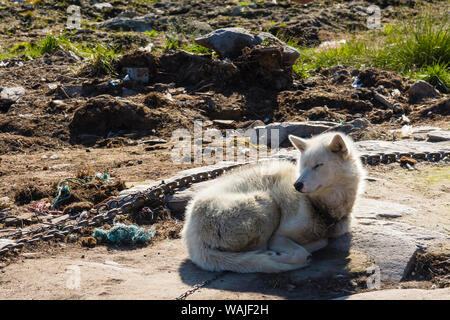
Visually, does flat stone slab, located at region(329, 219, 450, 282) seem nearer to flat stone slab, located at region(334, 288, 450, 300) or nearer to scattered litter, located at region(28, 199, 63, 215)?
flat stone slab, located at region(334, 288, 450, 300)

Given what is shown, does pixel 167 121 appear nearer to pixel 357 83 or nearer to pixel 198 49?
pixel 198 49

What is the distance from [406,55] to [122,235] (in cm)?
899

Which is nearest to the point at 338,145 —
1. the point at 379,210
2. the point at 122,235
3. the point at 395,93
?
the point at 379,210

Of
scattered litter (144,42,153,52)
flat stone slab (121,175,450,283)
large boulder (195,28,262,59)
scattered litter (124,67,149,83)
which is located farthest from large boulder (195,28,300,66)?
flat stone slab (121,175,450,283)

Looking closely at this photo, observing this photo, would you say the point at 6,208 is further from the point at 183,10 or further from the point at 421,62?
the point at 183,10

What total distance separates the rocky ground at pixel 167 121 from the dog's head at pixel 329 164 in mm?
603

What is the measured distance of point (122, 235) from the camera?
4.92 metres

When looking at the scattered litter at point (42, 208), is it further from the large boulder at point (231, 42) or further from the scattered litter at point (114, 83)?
the large boulder at point (231, 42)

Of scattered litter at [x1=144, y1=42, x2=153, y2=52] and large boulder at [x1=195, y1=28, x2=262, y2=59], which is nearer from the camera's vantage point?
large boulder at [x1=195, y1=28, x2=262, y2=59]

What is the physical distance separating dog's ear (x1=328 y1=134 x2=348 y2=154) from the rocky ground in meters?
0.81

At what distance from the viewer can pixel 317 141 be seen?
4457mm

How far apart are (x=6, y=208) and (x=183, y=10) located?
12.3 m

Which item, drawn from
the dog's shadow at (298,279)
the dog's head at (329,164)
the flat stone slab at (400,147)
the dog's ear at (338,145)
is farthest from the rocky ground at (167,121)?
the dog's ear at (338,145)

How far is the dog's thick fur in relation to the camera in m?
4.09
